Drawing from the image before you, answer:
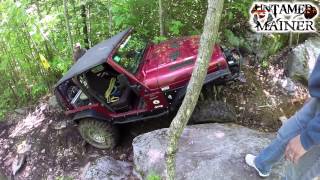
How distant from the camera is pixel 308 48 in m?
6.09

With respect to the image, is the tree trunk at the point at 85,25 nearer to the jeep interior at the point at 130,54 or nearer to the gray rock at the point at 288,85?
the jeep interior at the point at 130,54

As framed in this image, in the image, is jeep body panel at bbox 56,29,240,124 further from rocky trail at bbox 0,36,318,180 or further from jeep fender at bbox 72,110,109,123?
rocky trail at bbox 0,36,318,180

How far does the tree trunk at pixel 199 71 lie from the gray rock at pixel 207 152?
2.38 feet

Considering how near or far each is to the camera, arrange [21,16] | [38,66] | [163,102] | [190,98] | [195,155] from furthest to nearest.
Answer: [38,66] < [21,16] < [163,102] < [195,155] < [190,98]

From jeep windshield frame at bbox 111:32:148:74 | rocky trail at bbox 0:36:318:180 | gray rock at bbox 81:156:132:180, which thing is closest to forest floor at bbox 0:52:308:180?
rocky trail at bbox 0:36:318:180

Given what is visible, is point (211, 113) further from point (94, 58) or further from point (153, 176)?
point (94, 58)

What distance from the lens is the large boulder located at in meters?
5.93

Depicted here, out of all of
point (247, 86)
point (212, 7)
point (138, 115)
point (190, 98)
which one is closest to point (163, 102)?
point (138, 115)

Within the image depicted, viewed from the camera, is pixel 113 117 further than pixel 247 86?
No

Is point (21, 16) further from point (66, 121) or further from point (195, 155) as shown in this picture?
point (195, 155)

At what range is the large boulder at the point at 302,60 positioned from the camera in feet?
19.5

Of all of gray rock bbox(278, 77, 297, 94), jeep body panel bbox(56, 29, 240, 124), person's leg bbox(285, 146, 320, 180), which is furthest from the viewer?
gray rock bbox(278, 77, 297, 94)

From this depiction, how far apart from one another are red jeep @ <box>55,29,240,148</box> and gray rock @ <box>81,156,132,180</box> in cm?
75

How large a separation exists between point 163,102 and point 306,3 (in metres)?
3.34
